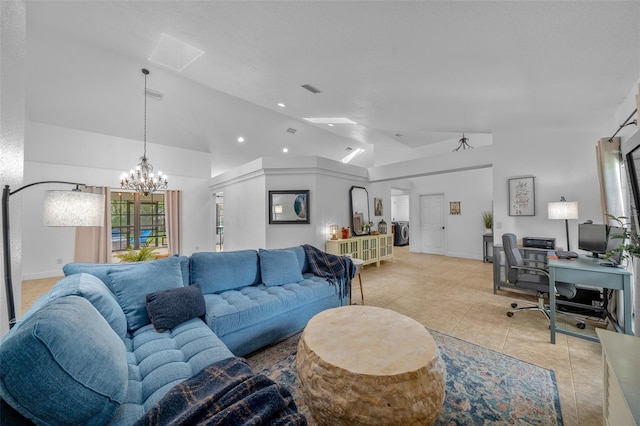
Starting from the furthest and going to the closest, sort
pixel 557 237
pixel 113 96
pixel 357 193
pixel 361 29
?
pixel 357 193, pixel 113 96, pixel 557 237, pixel 361 29

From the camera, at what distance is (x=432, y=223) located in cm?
747

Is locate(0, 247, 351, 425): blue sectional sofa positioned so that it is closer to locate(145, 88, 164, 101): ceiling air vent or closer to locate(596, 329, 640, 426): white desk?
locate(596, 329, 640, 426): white desk

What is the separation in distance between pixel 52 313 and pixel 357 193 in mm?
5349

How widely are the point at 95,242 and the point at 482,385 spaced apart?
712cm

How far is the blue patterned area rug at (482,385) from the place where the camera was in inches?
60.1

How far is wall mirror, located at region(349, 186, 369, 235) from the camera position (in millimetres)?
5660

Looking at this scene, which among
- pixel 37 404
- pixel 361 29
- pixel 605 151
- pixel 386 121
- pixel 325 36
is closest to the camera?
pixel 37 404

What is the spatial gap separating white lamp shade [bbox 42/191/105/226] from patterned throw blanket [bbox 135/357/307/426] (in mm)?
1036

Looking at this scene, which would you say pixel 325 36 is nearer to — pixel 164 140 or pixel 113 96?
pixel 113 96

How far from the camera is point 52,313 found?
97 cm

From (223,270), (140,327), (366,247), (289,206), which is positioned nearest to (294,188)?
Result: (289,206)

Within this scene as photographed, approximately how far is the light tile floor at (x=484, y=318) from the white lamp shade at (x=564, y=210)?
127 centimetres

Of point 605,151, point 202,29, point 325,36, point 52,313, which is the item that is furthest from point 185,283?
point 605,151

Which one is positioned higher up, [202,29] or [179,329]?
[202,29]
